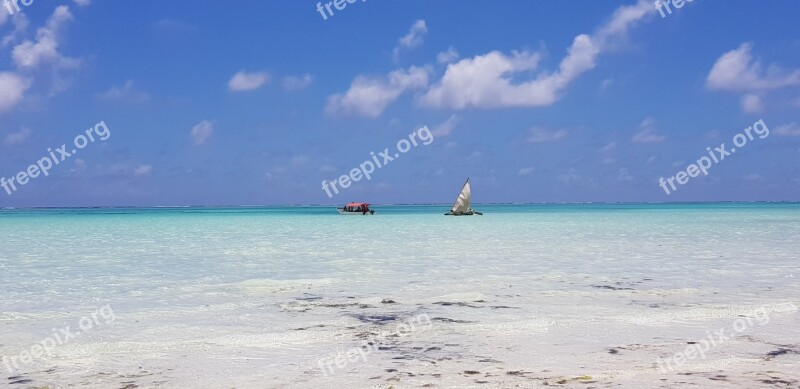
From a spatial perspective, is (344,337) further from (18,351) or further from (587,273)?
(587,273)

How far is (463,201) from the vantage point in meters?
67.6

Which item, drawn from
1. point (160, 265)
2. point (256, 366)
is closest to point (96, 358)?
point (256, 366)

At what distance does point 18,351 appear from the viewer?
7668 mm

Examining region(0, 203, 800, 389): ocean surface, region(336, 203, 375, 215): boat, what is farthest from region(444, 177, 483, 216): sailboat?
region(0, 203, 800, 389): ocean surface

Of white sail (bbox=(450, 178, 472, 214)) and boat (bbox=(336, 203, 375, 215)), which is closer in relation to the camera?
white sail (bbox=(450, 178, 472, 214))

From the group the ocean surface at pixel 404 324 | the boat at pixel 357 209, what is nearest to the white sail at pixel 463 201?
the boat at pixel 357 209

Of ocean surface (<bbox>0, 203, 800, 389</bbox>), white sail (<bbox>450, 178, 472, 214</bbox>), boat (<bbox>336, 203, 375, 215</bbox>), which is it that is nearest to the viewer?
ocean surface (<bbox>0, 203, 800, 389</bbox>)

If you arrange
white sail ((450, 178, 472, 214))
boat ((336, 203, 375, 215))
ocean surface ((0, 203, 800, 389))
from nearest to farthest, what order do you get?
ocean surface ((0, 203, 800, 389)) < white sail ((450, 178, 472, 214)) < boat ((336, 203, 375, 215))

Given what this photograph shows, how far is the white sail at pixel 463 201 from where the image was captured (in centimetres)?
6528

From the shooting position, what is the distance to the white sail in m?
65.3

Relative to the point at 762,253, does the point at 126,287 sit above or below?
above

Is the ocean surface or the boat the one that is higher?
the boat

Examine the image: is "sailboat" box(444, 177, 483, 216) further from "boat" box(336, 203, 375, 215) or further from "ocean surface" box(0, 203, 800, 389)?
"ocean surface" box(0, 203, 800, 389)

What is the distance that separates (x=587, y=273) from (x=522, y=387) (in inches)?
419
